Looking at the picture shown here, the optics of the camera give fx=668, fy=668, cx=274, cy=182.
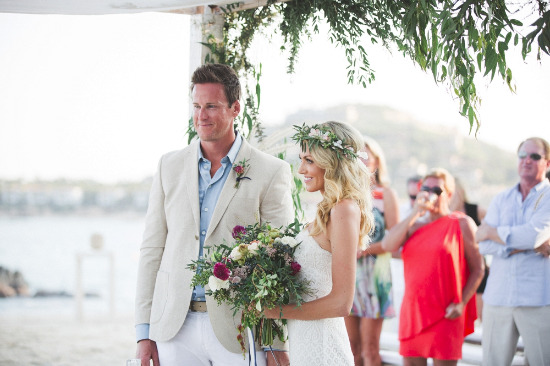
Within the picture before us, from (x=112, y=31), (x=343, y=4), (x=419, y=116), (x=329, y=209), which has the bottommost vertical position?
(x=329, y=209)

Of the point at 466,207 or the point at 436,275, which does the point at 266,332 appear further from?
the point at 466,207

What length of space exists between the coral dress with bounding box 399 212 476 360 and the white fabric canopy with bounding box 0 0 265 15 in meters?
1.98

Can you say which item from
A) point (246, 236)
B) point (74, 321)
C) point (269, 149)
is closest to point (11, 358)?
point (74, 321)

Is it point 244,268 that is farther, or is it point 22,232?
point 22,232

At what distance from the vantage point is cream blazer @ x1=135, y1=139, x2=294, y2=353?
111 inches

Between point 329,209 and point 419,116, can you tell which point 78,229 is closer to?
point 419,116

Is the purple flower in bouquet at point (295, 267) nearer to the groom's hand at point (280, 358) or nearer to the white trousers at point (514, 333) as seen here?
the groom's hand at point (280, 358)

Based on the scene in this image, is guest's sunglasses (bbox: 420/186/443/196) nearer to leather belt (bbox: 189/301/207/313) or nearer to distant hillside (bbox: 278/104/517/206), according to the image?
leather belt (bbox: 189/301/207/313)

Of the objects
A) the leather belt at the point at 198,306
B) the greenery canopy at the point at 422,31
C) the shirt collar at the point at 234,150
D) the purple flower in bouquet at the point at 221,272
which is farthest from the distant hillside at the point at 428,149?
the purple flower in bouquet at the point at 221,272

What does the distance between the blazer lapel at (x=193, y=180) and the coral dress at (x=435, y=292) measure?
212 cm

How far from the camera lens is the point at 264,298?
8.00 ft

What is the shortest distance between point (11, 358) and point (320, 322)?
7.21m

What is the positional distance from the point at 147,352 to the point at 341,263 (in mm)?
1047

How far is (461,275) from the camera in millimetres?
4508
